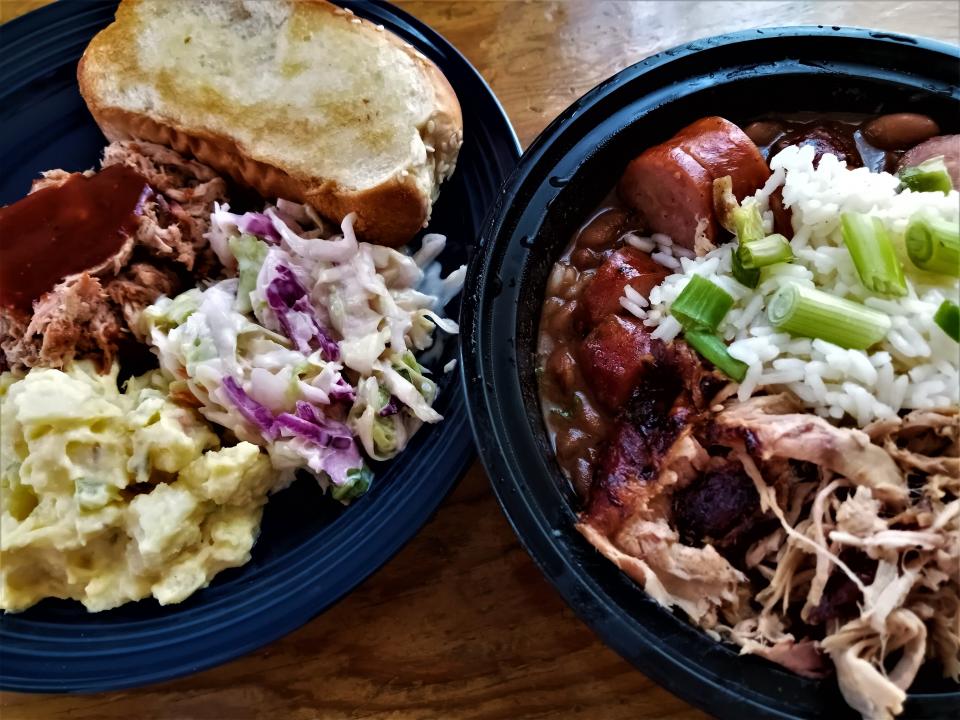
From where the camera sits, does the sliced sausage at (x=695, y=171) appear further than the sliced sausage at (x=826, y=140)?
No

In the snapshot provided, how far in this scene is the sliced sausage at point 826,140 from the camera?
6.35ft

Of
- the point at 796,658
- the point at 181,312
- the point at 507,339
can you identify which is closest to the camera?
the point at 796,658

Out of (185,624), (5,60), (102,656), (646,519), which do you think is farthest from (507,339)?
(5,60)

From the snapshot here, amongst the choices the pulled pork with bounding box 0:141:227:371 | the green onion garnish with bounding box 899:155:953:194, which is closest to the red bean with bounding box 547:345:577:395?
the green onion garnish with bounding box 899:155:953:194

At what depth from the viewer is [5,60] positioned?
2355 millimetres

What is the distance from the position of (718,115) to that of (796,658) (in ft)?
4.42

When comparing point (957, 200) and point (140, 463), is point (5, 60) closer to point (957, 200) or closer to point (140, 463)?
point (140, 463)

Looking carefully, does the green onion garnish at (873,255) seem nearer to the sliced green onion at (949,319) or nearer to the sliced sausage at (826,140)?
the sliced green onion at (949,319)

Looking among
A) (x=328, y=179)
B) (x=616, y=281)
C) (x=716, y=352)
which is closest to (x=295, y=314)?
(x=328, y=179)

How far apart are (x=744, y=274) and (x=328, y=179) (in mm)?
1175

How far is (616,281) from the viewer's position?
6.03ft

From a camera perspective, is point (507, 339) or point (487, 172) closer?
point (507, 339)

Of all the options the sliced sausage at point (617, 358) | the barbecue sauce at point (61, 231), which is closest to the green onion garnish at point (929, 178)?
the sliced sausage at point (617, 358)

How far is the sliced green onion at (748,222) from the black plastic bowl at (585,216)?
34 centimetres
